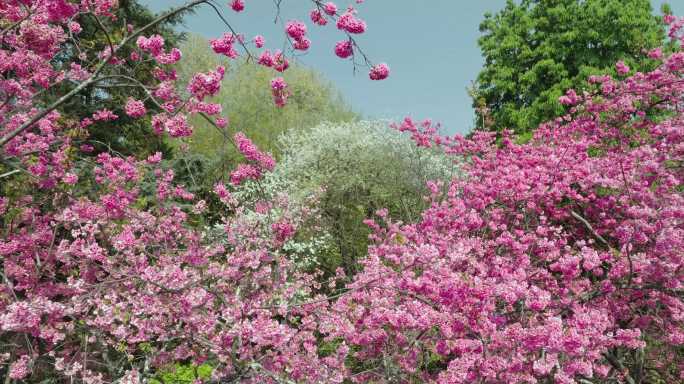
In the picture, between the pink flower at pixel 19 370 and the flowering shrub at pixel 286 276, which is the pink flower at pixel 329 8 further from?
the pink flower at pixel 19 370

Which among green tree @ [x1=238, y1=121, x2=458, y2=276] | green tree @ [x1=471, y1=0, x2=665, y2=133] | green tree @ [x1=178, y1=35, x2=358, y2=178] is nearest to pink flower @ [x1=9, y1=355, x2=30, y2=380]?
green tree @ [x1=238, y1=121, x2=458, y2=276]

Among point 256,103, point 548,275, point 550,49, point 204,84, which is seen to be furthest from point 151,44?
point 256,103

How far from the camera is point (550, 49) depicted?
1844 centimetres

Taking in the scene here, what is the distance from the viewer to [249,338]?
3340 mm

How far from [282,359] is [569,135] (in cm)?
656

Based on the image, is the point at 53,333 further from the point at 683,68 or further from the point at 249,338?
the point at 683,68

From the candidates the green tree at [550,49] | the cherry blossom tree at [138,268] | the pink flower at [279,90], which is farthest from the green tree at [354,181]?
the pink flower at [279,90]

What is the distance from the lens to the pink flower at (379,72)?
4.01 meters

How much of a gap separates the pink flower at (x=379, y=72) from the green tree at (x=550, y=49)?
43.6 feet

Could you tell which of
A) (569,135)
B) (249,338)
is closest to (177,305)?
(249,338)

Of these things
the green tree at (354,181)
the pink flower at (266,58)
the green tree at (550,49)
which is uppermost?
the green tree at (550,49)

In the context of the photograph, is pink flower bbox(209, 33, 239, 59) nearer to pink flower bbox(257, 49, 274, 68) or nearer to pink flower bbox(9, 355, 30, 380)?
pink flower bbox(257, 49, 274, 68)

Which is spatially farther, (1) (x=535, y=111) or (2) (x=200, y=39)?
(2) (x=200, y=39)

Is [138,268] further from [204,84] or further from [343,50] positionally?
[343,50]
